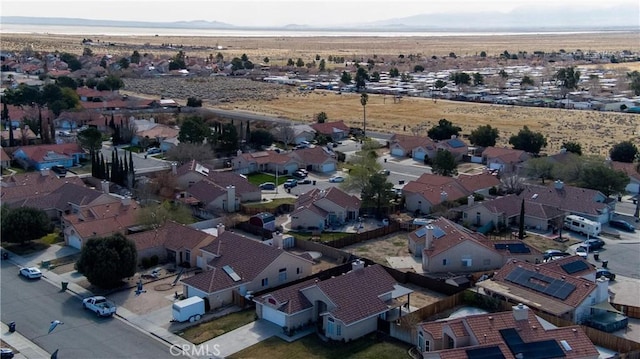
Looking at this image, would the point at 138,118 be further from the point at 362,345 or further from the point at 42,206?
the point at 362,345

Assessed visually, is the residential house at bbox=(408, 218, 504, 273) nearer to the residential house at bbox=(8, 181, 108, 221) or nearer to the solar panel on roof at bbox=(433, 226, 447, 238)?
the solar panel on roof at bbox=(433, 226, 447, 238)

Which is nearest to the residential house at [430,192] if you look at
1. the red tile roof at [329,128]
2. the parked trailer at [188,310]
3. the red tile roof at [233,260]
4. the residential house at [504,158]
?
A: the residential house at [504,158]

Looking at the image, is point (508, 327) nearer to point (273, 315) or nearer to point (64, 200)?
point (273, 315)

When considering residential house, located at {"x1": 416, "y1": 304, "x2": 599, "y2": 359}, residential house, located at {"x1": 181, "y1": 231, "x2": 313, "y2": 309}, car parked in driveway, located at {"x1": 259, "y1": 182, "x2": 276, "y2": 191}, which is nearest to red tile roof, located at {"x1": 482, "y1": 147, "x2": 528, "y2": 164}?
car parked in driveway, located at {"x1": 259, "y1": 182, "x2": 276, "y2": 191}

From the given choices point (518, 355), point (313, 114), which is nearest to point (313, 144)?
point (313, 114)

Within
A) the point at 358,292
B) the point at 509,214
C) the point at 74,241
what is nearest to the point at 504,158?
the point at 509,214
